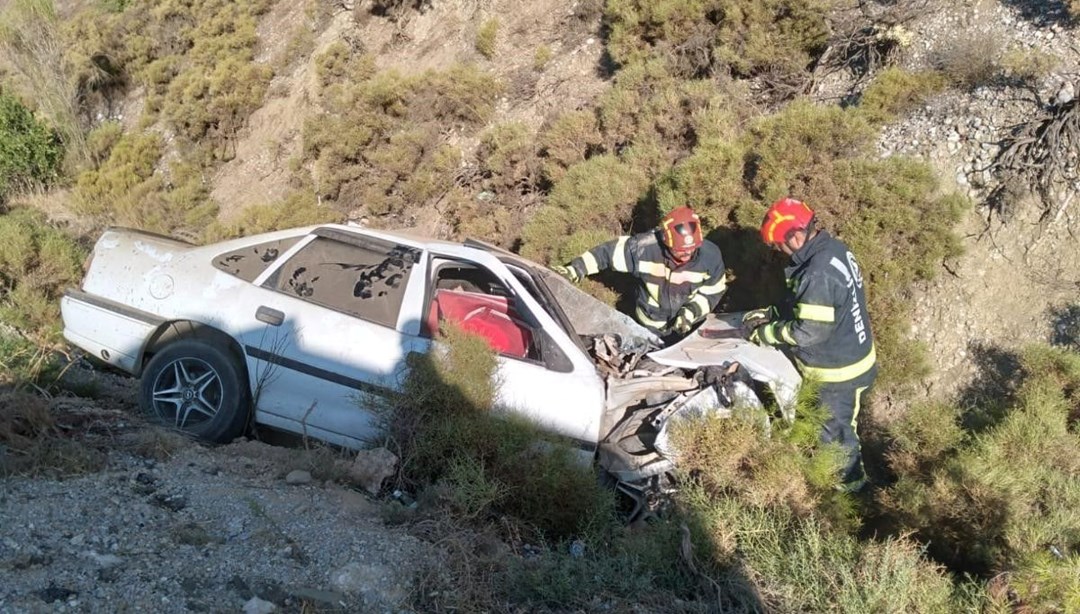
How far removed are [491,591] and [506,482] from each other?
2.82ft

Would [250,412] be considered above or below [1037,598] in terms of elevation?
above

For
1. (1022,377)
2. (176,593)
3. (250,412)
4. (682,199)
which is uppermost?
(176,593)

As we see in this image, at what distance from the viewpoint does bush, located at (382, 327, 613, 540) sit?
13.3 ft

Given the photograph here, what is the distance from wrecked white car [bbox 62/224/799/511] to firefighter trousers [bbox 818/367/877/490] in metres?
0.38

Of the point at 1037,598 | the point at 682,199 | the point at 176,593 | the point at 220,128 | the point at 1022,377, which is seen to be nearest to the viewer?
the point at 176,593

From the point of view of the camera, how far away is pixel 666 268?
6191 mm

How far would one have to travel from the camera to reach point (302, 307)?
4.70m

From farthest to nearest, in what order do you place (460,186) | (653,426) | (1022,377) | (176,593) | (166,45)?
(166,45), (460,186), (1022,377), (653,426), (176,593)

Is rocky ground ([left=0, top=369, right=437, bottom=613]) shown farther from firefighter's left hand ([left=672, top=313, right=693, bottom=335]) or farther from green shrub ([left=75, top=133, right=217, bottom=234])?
green shrub ([left=75, top=133, right=217, bottom=234])

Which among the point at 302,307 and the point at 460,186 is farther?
the point at 460,186

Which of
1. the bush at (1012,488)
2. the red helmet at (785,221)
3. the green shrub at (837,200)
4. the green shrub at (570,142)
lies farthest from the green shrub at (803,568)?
the green shrub at (570,142)

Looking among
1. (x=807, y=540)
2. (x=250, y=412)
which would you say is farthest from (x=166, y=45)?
(x=807, y=540)

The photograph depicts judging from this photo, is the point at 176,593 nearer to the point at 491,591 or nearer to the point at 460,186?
the point at 491,591

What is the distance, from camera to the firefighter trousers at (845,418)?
5.21 meters
